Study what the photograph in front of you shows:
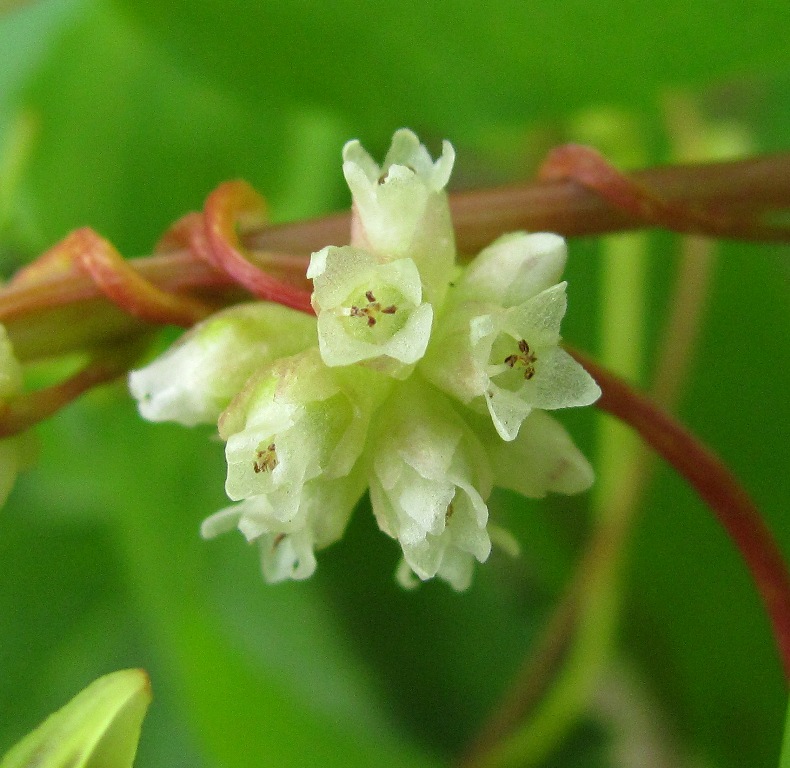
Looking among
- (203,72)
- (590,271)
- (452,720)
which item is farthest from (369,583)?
(203,72)

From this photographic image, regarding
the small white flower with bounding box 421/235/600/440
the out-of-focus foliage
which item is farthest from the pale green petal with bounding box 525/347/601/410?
the out-of-focus foliage

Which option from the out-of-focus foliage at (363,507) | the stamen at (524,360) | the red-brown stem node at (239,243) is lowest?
the out-of-focus foliage at (363,507)

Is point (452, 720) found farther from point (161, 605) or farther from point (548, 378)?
point (548, 378)

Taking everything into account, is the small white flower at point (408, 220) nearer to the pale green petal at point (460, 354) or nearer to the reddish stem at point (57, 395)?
the pale green petal at point (460, 354)

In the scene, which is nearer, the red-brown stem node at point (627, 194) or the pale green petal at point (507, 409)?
the pale green petal at point (507, 409)

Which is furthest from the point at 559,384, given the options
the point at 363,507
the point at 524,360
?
the point at 363,507

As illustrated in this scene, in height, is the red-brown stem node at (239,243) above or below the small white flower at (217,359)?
above

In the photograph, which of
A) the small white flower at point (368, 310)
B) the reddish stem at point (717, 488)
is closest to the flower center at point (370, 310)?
the small white flower at point (368, 310)
